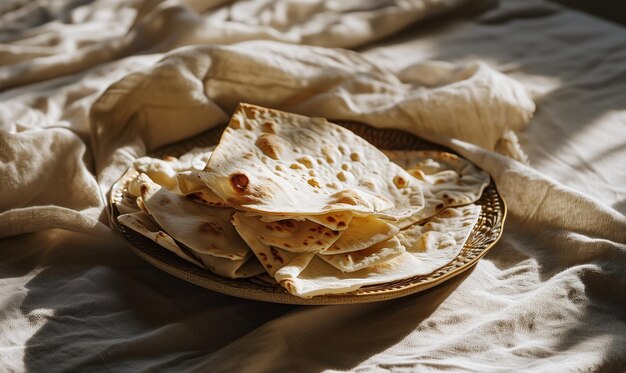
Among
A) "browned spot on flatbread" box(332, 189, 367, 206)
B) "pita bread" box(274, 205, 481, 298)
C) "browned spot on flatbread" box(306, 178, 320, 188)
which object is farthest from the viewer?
"browned spot on flatbread" box(306, 178, 320, 188)

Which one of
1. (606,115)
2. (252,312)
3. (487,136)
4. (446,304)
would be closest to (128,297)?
(252,312)

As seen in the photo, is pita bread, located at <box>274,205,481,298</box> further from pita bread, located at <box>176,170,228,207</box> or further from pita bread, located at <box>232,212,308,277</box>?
pita bread, located at <box>176,170,228,207</box>

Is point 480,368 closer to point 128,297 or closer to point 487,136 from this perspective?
point 128,297

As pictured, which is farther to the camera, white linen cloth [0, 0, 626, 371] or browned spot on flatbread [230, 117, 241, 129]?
browned spot on flatbread [230, 117, 241, 129]

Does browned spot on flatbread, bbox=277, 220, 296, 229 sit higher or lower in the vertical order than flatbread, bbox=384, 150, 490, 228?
higher

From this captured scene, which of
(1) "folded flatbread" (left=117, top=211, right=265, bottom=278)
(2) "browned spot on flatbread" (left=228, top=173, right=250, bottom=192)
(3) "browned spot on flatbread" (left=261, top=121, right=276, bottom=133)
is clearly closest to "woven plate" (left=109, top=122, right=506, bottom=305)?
(1) "folded flatbread" (left=117, top=211, right=265, bottom=278)

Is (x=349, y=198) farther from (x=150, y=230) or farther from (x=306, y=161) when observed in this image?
(x=150, y=230)

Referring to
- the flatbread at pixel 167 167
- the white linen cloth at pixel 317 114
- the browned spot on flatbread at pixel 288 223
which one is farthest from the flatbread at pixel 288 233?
the flatbread at pixel 167 167

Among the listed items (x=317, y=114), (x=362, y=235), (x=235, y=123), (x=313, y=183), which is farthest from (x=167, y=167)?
(x=317, y=114)
